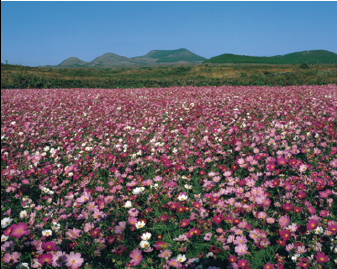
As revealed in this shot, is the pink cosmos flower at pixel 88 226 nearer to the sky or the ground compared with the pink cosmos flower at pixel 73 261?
nearer to the sky

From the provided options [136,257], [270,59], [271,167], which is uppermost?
[270,59]

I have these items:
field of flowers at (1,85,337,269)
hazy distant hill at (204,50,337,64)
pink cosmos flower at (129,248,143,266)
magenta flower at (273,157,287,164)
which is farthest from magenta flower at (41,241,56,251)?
hazy distant hill at (204,50,337,64)

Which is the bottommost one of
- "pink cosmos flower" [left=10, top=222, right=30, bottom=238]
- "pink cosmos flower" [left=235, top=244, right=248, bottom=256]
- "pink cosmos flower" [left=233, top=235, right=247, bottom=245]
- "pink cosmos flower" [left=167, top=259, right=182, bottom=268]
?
"pink cosmos flower" [left=167, top=259, right=182, bottom=268]

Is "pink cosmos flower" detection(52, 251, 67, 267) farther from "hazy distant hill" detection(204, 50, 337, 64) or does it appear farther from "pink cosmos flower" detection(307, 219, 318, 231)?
"hazy distant hill" detection(204, 50, 337, 64)

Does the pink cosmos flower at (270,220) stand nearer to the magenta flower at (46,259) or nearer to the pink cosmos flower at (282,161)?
the pink cosmos flower at (282,161)

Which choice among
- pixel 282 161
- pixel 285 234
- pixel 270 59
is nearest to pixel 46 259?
pixel 285 234

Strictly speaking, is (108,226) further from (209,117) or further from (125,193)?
(209,117)

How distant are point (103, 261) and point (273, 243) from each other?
1.58 meters

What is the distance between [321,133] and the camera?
4.01m

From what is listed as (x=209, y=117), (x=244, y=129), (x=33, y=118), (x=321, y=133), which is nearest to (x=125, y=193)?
(x=244, y=129)

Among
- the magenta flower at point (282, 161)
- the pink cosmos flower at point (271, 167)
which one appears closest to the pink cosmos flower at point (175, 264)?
the pink cosmos flower at point (271, 167)

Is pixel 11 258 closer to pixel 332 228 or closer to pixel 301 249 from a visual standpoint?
pixel 301 249

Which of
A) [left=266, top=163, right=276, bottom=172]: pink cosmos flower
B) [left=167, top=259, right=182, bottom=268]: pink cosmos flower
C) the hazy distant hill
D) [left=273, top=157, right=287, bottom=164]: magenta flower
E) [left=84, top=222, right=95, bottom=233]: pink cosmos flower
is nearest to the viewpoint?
[left=167, top=259, right=182, bottom=268]: pink cosmos flower

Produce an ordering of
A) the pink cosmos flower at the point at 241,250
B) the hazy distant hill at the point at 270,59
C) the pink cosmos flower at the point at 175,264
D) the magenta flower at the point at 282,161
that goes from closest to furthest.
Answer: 1. the pink cosmos flower at the point at 175,264
2. the pink cosmos flower at the point at 241,250
3. the magenta flower at the point at 282,161
4. the hazy distant hill at the point at 270,59
